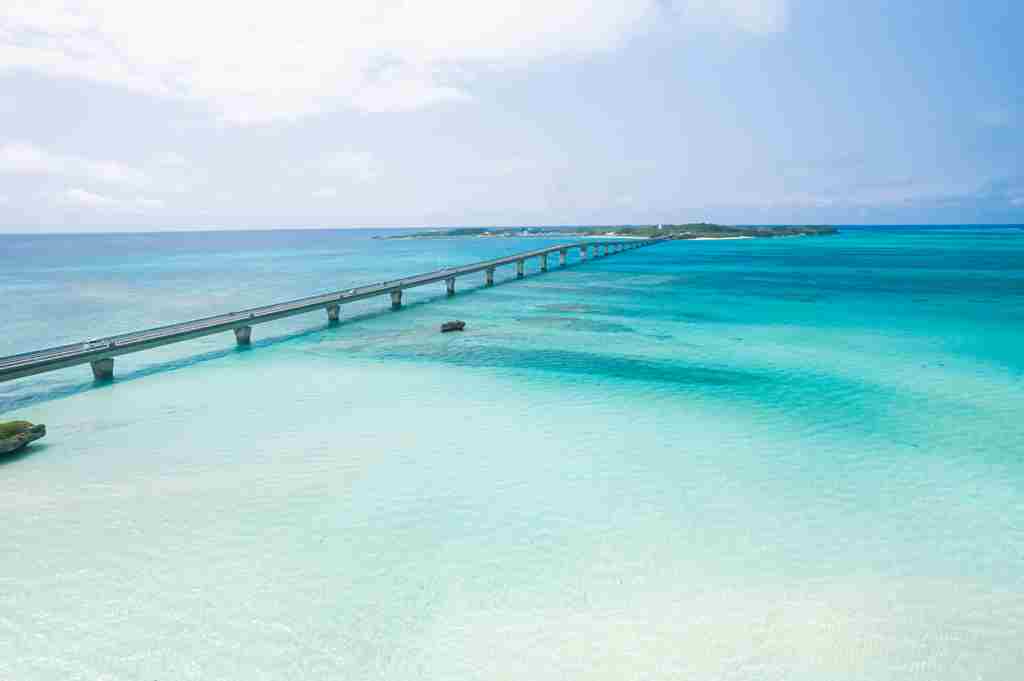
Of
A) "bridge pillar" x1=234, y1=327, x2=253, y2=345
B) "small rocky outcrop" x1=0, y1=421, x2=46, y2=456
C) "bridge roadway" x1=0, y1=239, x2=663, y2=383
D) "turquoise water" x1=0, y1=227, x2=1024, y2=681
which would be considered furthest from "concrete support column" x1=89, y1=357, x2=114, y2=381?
"small rocky outcrop" x1=0, y1=421, x2=46, y2=456

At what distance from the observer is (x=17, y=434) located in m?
13.0

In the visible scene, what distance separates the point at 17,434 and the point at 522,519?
12591 mm

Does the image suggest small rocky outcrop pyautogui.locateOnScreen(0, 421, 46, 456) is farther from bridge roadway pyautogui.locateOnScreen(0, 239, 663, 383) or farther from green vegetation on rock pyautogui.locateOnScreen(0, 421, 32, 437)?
bridge roadway pyautogui.locateOnScreen(0, 239, 663, 383)

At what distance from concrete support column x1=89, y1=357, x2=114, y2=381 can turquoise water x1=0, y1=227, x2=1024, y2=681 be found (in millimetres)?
515

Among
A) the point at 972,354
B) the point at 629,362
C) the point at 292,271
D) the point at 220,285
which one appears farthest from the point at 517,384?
the point at 292,271

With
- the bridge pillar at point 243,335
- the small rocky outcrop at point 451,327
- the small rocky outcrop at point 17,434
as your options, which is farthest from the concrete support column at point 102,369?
the small rocky outcrop at point 451,327

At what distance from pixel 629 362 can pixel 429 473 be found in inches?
468

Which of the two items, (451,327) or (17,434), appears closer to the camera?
(17,434)

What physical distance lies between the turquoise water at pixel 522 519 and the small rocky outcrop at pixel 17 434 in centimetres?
45

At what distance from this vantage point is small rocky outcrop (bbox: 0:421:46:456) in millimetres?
12613

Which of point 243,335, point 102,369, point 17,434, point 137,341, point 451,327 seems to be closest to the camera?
point 17,434

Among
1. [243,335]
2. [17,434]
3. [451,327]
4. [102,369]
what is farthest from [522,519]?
[243,335]

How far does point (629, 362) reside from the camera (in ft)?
70.0

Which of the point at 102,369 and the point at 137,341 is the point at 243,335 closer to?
the point at 137,341
